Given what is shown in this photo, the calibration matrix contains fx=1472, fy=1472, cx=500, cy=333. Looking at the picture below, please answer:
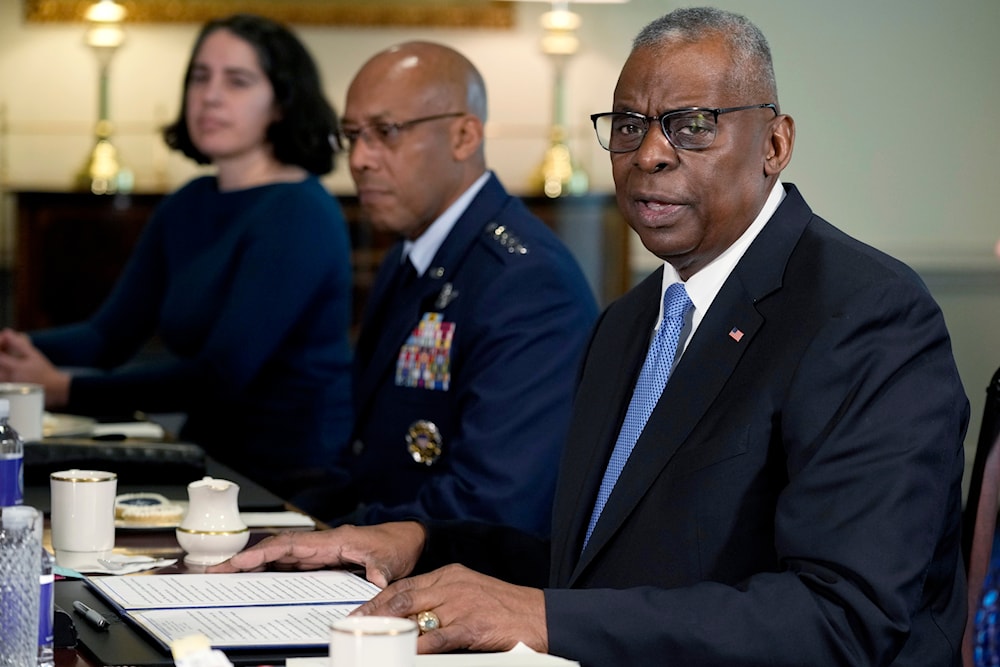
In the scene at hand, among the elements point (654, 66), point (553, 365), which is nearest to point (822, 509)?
point (654, 66)

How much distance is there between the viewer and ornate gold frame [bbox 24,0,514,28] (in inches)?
292

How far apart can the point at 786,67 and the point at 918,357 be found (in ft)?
9.81

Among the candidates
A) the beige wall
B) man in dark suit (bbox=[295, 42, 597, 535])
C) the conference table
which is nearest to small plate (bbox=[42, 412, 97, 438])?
the conference table

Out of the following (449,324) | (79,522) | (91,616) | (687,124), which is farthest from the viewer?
(449,324)

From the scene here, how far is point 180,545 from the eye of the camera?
1.89 metres

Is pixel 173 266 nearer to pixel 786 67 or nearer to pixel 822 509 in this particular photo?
pixel 786 67

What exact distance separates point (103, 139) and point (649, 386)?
5714 millimetres

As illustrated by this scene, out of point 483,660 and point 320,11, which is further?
point 320,11

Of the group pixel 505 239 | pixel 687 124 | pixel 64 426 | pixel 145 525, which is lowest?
pixel 64 426

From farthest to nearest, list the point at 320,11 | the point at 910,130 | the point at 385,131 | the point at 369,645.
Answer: the point at 320,11, the point at 910,130, the point at 385,131, the point at 369,645

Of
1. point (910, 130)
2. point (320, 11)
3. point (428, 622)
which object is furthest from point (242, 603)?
point (320, 11)

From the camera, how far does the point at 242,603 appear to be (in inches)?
61.2

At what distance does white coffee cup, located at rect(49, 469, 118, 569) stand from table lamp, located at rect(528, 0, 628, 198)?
213 inches

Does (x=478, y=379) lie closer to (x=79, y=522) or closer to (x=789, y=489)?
(x=79, y=522)
